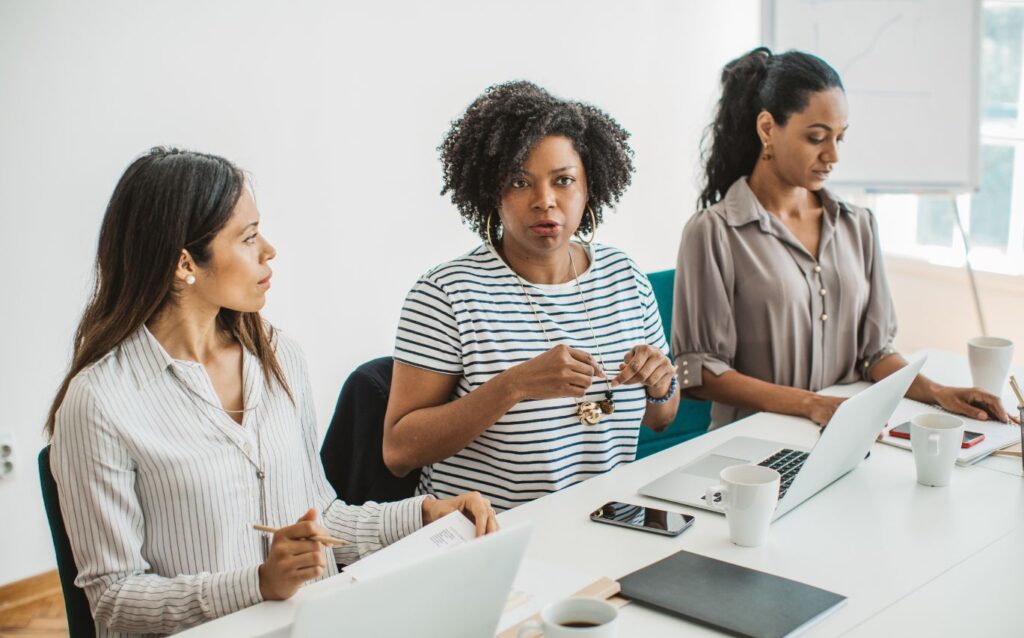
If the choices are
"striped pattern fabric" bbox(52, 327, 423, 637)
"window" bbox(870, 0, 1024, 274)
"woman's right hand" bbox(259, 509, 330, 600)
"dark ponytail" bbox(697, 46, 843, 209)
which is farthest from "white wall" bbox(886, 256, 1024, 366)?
"woman's right hand" bbox(259, 509, 330, 600)

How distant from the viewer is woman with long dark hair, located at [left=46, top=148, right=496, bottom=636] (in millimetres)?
1313

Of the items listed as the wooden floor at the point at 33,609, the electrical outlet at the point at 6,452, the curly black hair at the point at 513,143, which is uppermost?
the curly black hair at the point at 513,143

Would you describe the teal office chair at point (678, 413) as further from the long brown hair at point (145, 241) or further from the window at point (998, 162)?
the window at point (998, 162)

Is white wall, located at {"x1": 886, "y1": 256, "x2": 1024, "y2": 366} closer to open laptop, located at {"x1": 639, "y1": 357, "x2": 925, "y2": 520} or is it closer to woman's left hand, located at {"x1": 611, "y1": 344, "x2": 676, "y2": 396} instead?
open laptop, located at {"x1": 639, "y1": 357, "x2": 925, "y2": 520}

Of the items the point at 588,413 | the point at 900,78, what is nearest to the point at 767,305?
the point at 588,413

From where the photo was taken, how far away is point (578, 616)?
107cm

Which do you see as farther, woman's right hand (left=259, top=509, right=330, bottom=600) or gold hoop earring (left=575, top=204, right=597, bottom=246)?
gold hoop earring (left=575, top=204, right=597, bottom=246)

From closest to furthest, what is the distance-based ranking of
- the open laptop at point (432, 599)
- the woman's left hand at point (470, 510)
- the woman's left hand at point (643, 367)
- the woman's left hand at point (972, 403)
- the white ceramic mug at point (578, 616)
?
the open laptop at point (432, 599) < the white ceramic mug at point (578, 616) < the woman's left hand at point (470, 510) < the woman's left hand at point (643, 367) < the woman's left hand at point (972, 403)

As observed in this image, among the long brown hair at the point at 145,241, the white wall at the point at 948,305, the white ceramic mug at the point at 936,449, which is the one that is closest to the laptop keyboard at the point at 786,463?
the white ceramic mug at the point at 936,449

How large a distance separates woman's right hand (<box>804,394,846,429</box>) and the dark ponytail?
645 mm

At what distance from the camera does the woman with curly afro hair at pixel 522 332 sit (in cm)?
175

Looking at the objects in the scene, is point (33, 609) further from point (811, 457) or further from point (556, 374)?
point (811, 457)

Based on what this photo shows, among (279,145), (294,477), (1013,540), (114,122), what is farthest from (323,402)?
(1013,540)

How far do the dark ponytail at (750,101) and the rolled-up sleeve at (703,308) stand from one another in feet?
0.72
